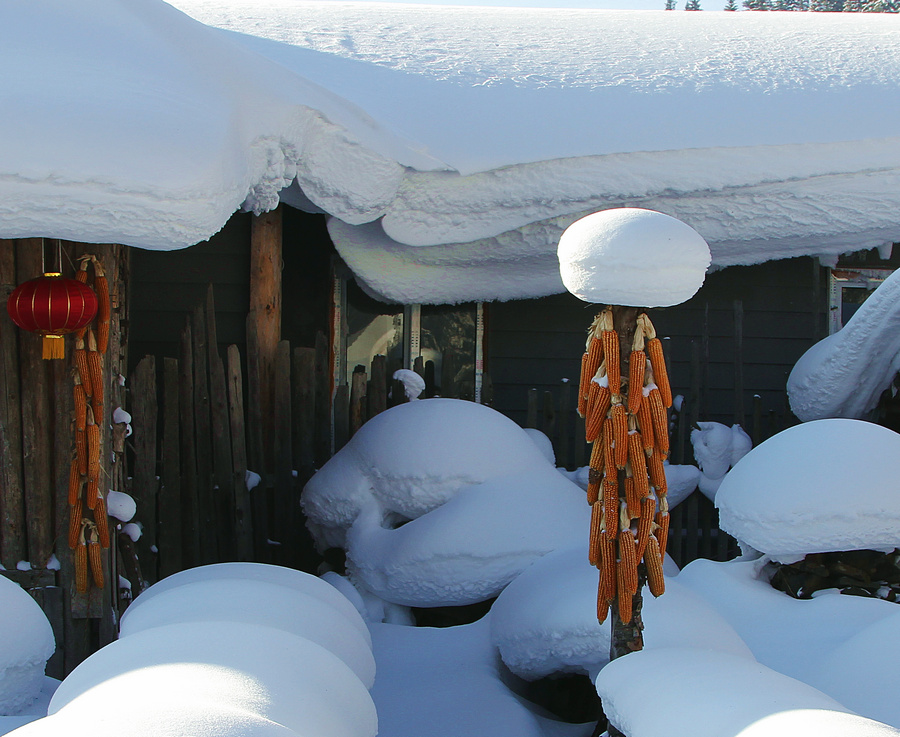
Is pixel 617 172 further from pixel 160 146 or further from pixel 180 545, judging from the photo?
pixel 180 545

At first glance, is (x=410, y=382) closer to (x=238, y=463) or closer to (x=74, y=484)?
(x=238, y=463)

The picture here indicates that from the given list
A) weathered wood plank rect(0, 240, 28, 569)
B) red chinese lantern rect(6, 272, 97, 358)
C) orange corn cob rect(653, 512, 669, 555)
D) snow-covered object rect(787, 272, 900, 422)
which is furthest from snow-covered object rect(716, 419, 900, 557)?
weathered wood plank rect(0, 240, 28, 569)

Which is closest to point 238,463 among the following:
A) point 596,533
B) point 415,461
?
point 415,461

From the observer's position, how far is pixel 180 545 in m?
4.30

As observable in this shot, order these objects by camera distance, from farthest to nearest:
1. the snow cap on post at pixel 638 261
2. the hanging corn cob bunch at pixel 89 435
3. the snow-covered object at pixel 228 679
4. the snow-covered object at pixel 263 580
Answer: the hanging corn cob bunch at pixel 89 435 → the snow-covered object at pixel 263 580 → the snow cap on post at pixel 638 261 → the snow-covered object at pixel 228 679

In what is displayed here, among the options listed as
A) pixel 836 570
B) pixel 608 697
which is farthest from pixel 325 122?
pixel 836 570

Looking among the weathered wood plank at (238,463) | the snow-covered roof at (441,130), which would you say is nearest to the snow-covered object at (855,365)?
the snow-covered roof at (441,130)

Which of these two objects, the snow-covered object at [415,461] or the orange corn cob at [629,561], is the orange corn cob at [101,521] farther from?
the orange corn cob at [629,561]

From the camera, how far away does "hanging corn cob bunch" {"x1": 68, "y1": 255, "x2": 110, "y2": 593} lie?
323 cm

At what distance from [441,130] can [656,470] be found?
225cm

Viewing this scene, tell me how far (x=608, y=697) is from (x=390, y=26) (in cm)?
448

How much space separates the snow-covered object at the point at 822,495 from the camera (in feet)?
11.3

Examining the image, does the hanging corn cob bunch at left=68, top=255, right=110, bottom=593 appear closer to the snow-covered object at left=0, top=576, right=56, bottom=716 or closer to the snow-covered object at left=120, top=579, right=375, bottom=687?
the snow-covered object at left=0, top=576, right=56, bottom=716

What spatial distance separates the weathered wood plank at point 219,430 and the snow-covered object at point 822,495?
7.54ft
